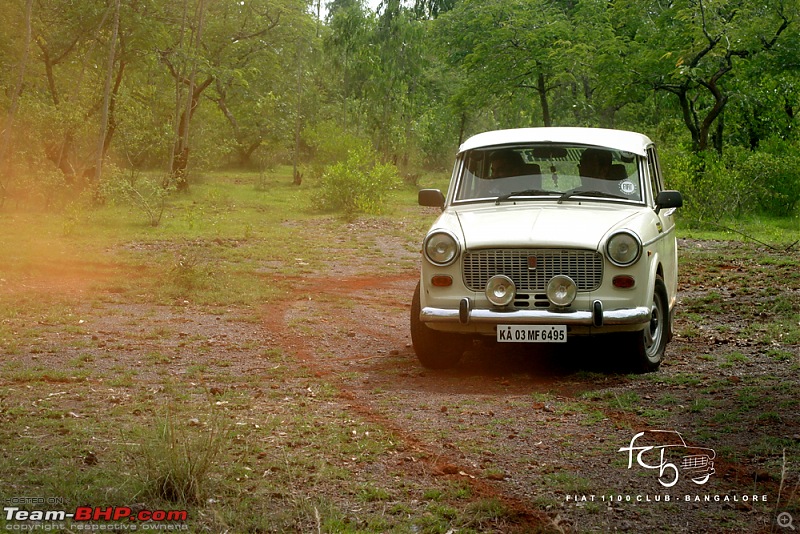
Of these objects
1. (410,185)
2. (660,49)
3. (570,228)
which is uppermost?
(660,49)

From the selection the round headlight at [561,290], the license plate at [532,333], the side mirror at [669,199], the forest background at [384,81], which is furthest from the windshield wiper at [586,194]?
the forest background at [384,81]

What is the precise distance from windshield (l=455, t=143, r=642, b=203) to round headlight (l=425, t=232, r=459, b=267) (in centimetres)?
96

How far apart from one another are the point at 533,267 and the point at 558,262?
0.57 feet

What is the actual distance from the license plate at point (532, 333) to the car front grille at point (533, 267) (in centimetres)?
28

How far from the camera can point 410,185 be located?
132 feet

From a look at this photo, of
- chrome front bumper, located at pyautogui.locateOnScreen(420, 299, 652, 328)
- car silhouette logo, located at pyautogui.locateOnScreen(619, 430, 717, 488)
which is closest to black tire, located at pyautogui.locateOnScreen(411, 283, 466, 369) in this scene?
chrome front bumper, located at pyautogui.locateOnScreen(420, 299, 652, 328)

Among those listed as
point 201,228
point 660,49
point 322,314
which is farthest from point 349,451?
point 660,49

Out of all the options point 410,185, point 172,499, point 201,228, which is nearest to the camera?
point 172,499

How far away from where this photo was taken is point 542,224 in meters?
7.59

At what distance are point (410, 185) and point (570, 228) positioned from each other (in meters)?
32.7

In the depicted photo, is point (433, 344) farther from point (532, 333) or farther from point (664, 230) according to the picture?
point (664, 230)

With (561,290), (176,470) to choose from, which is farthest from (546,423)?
(176,470)

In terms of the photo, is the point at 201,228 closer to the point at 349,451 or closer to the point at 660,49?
the point at 660,49

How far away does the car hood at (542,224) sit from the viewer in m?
7.34
